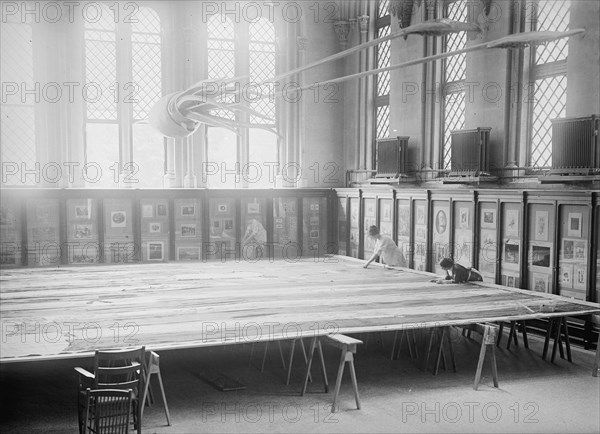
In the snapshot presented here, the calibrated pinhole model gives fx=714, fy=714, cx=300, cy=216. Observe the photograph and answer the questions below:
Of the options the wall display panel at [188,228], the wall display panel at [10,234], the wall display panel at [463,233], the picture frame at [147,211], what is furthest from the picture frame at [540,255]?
the wall display panel at [10,234]

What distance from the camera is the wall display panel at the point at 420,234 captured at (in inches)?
579

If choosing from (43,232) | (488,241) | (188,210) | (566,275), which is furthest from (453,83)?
(43,232)

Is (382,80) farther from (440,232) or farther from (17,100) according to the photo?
(17,100)

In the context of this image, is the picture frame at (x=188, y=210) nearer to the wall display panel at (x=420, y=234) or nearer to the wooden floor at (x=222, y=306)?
the wooden floor at (x=222, y=306)

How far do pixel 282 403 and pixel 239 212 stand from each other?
380 inches

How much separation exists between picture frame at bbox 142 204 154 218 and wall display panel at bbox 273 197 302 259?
3066 millimetres

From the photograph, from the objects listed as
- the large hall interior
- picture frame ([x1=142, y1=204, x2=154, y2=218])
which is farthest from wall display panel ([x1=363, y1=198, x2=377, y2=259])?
picture frame ([x1=142, y1=204, x2=154, y2=218])

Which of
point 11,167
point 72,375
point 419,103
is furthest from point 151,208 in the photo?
point 72,375

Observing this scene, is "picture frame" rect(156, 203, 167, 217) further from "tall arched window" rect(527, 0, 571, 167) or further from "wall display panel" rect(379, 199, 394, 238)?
"tall arched window" rect(527, 0, 571, 167)

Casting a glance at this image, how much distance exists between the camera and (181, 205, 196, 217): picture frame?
17.0 meters

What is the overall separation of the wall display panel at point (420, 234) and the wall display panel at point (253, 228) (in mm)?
4225

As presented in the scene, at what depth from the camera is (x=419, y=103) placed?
51.3 feet

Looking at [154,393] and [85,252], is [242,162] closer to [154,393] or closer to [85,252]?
[85,252]

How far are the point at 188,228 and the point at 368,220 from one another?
4298 millimetres
